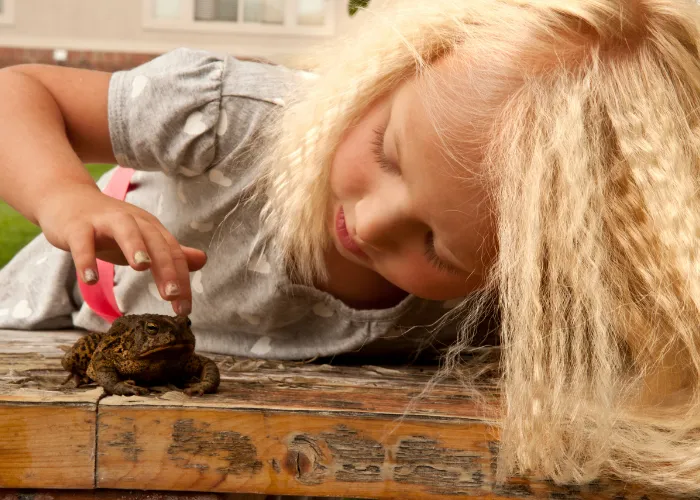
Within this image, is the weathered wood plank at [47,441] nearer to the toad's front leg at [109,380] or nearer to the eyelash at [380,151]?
the toad's front leg at [109,380]

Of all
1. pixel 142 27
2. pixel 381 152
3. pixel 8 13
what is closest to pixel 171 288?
pixel 381 152

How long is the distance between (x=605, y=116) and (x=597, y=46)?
10 centimetres

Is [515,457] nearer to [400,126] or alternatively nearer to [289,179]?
[400,126]

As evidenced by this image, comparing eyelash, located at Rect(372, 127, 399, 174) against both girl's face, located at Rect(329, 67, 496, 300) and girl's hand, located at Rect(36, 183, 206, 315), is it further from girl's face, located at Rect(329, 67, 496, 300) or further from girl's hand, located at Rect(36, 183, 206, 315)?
girl's hand, located at Rect(36, 183, 206, 315)

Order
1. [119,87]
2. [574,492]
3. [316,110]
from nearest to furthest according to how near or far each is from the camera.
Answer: [574,492], [316,110], [119,87]

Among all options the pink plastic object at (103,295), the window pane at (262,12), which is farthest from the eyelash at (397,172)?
the window pane at (262,12)

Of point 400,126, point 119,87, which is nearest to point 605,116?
point 400,126

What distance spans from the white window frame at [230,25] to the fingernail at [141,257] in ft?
16.7

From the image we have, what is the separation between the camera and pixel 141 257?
1021mm

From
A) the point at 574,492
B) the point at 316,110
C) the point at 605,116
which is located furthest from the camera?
the point at 316,110

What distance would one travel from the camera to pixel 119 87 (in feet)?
4.75

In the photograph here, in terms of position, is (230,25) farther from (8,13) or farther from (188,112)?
(188,112)

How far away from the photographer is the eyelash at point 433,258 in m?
1.14

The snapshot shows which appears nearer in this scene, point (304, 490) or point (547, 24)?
point (304, 490)
